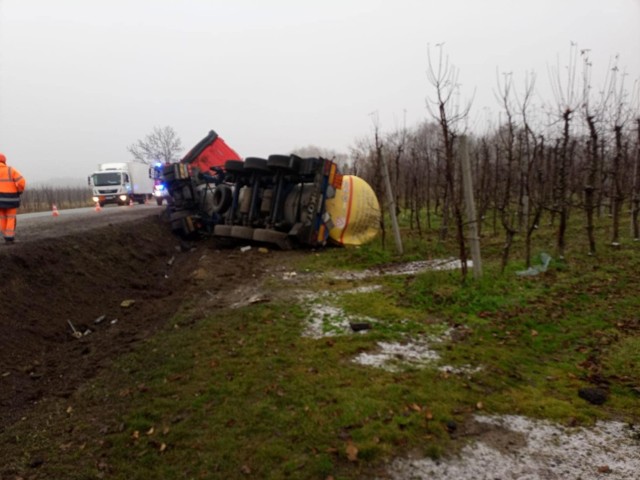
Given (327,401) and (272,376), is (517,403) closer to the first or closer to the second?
(327,401)

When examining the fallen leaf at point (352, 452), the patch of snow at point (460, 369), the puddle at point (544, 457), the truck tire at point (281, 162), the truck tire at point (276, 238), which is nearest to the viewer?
the puddle at point (544, 457)

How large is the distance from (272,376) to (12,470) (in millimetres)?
2011

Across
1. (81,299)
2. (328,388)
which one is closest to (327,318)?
(328,388)

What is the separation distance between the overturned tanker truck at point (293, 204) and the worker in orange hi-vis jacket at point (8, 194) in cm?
460

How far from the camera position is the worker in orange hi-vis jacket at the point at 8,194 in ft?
26.4

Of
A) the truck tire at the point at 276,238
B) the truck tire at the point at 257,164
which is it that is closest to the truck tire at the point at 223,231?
the truck tire at the point at 276,238

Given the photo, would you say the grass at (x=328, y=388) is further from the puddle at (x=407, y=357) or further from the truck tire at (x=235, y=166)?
the truck tire at (x=235, y=166)

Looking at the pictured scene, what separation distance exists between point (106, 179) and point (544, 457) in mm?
30730

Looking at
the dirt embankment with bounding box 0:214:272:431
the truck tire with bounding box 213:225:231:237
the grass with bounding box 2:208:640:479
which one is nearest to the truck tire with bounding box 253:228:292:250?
the dirt embankment with bounding box 0:214:272:431

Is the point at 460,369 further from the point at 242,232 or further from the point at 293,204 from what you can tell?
the point at 242,232

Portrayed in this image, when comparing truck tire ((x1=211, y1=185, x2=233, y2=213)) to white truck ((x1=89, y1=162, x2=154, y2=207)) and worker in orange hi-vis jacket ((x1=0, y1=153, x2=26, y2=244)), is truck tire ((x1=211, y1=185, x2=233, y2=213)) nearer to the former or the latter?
worker in orange hi-vis jacket ((x1=0, y1=153, x2=26, y2=244))

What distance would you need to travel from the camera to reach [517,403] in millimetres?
3469

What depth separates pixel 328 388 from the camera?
372 centimetres

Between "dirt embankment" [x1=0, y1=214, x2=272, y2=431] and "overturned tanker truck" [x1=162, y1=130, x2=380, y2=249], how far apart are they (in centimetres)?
95
